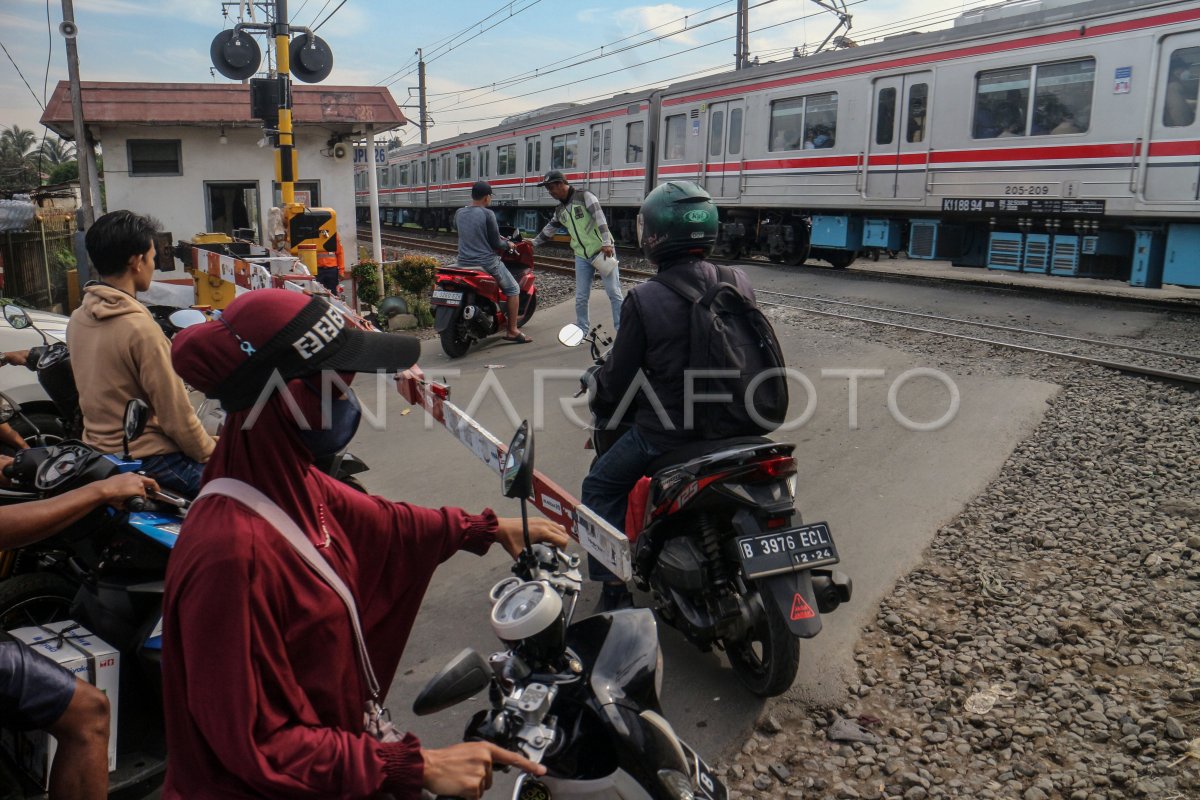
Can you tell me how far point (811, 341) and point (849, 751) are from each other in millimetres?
6115

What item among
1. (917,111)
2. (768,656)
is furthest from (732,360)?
(917,111)

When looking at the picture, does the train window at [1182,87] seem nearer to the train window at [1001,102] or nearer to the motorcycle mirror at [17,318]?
the train window at [1001,102]

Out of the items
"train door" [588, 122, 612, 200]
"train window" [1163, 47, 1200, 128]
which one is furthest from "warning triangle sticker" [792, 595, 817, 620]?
"train door" [588, 122, 612, 200]

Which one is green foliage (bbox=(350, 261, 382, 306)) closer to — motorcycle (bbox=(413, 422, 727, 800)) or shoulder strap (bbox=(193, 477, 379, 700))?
motorcycle (bbox=(413, 422, 727, 800))

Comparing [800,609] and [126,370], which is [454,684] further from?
[126,370]

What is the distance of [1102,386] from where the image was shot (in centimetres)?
696

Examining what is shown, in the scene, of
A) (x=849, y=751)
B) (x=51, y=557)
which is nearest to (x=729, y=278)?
(x=849, y=751)

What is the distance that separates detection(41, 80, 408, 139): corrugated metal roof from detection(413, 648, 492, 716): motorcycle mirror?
1441 cm

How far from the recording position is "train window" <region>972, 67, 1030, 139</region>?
11.9 m

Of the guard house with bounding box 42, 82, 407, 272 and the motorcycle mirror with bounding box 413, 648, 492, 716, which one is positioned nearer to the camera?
the motorcycle mirror with bounding box 413, 648, 492, 716

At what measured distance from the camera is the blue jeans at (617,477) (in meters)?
3.69

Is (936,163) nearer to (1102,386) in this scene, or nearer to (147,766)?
(1102,386)

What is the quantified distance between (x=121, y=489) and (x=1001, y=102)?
12.3 metres

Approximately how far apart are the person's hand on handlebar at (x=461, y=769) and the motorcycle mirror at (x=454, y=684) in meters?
0.09
